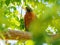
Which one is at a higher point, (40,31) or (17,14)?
(17,14)

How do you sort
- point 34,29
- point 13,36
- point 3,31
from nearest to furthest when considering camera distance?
point 34,29 → point 3,31 → point 13,36

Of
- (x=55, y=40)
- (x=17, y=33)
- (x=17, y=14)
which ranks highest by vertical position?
(x=17, y=14)

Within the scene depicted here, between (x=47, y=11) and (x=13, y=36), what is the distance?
568 millimetres

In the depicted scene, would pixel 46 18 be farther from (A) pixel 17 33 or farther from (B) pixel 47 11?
(A) pixel 17 33

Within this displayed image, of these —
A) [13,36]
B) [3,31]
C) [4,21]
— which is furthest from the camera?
[13,36]

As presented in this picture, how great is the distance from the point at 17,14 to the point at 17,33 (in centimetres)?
240

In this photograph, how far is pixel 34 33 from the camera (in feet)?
1.79

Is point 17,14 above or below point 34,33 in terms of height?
above

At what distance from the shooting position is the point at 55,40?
58 cm

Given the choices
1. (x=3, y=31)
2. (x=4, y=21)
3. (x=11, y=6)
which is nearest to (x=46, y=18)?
(x=4, y=21)

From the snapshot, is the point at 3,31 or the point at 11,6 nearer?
the point at 3,31

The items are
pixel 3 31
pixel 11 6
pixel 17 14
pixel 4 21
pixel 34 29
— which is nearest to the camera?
pixel 34 29

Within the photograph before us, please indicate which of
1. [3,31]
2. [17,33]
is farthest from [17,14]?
[3,31]

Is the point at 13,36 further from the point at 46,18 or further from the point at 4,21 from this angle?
the point at 46,18
